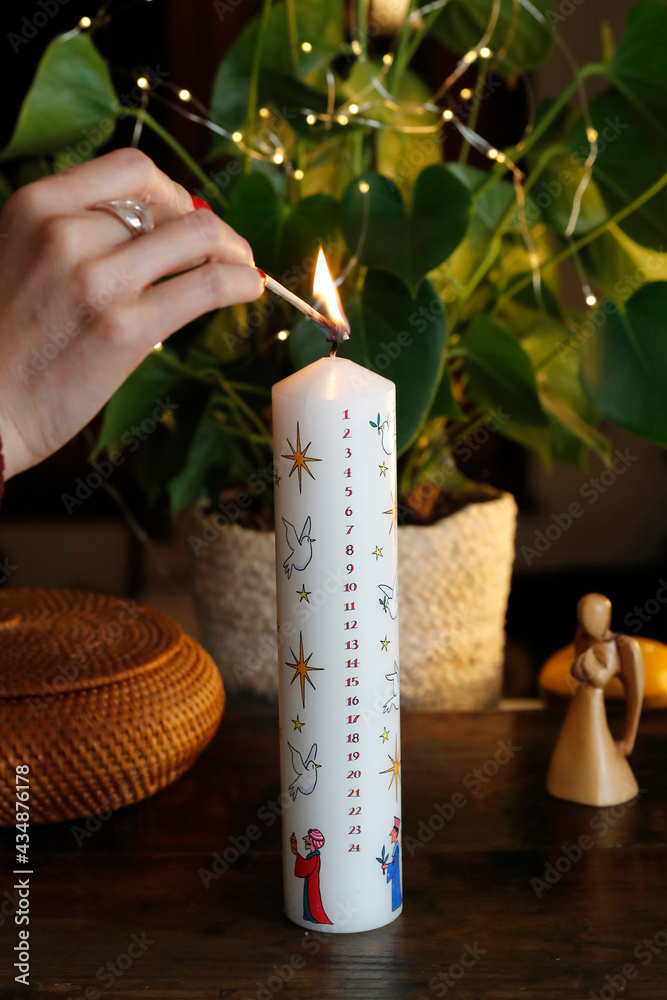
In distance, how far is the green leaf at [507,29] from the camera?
3.12ft

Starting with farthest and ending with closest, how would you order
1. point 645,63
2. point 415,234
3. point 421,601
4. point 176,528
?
point 176,528
point 421,601
point 645,63
point 415,234

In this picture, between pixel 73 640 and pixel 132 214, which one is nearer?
pixel 132 214

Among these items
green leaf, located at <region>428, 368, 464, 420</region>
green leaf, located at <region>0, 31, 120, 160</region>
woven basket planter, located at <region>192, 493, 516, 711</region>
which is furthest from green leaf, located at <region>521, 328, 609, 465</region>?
green leaf, located at <region>0, 31, 120, 160</region>

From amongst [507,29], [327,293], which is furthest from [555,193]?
[327,293]

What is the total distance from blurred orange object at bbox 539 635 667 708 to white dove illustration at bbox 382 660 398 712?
0.33 meters

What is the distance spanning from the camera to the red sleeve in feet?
1.67

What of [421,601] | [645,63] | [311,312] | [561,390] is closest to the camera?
[311,312]

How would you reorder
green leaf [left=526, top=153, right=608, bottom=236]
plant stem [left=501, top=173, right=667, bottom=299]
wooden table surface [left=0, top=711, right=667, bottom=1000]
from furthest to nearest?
green leaf [left=526, top=153, right=608, bottom=236]
plant stem [left=501, top=173, right=667, bottom=299]
wooden table surface [left=0, top=711, right=667, bottom=1000]

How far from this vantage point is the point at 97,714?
610 mm

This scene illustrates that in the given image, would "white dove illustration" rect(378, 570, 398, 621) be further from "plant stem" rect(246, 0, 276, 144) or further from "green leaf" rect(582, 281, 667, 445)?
"plant stem" rect(246, 0, 276, 144)

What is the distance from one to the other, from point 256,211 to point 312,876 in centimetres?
53

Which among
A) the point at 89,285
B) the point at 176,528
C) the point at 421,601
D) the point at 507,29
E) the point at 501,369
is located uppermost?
the point at 507,29

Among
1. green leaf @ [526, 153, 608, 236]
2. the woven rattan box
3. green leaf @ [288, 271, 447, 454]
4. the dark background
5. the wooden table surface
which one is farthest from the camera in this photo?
the dark background

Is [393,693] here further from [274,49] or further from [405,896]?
[274,49]
